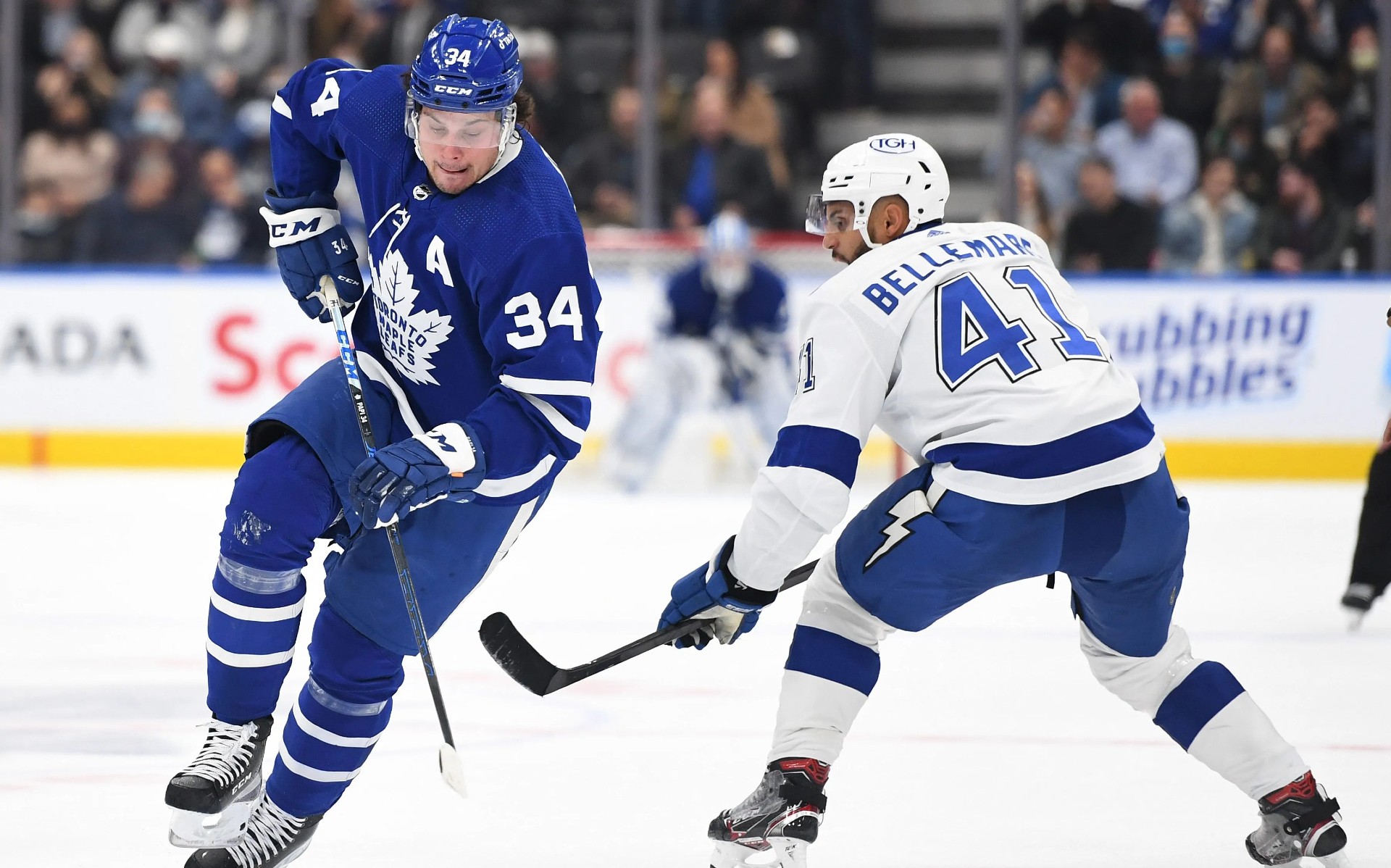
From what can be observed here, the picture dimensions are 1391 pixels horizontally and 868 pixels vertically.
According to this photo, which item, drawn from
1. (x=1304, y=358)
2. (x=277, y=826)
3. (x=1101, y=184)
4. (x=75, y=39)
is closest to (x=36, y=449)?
(x=75, y=39)

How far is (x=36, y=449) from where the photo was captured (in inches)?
345

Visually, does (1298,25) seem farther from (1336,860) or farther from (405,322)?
(405,322)

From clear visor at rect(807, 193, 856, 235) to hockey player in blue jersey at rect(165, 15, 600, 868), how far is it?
0.36 m

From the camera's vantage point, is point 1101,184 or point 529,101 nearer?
point 529,101

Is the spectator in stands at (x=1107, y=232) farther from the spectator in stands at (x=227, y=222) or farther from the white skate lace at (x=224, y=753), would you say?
the white skate lace at (x=224, y=753)

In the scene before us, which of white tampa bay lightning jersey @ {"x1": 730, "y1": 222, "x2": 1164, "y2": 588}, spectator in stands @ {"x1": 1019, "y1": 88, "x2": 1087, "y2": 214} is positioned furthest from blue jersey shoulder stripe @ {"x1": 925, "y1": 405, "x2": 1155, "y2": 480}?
spectator in stands @ {"x1": 1019, "y1": 88, "x2": 1087, "y2": 214}

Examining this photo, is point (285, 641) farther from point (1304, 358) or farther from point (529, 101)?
point (1304, 358)

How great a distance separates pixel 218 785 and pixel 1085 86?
752cm

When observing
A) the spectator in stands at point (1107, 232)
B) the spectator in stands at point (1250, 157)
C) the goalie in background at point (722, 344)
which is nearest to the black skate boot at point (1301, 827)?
the goalie in background at point (722, 344)

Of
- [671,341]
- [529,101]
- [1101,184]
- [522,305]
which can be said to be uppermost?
[529,101]

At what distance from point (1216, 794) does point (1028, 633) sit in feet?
5.50

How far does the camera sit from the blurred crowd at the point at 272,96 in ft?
30.6

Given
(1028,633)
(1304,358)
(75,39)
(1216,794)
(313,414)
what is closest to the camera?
(313,414)

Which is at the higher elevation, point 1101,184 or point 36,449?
point 1101,184
